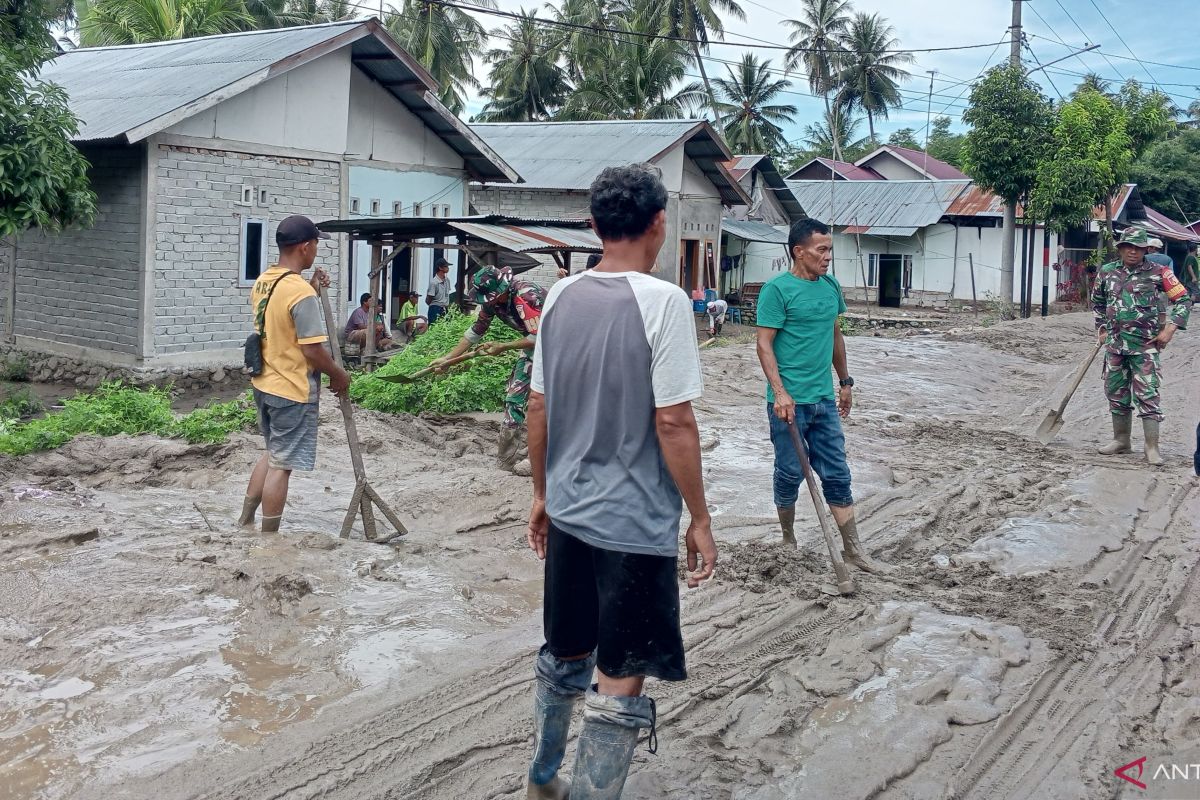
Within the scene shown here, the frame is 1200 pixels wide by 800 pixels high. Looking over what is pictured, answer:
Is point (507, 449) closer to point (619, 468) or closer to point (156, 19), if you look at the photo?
point (619, 468)

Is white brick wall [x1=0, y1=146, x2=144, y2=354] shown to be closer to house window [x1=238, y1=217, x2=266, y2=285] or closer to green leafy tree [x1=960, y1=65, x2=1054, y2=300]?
house window [x1=238, y1=217, x2=266, y2=285]

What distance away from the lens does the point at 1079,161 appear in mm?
25031

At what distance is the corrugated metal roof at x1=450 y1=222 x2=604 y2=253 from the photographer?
40.3 ft

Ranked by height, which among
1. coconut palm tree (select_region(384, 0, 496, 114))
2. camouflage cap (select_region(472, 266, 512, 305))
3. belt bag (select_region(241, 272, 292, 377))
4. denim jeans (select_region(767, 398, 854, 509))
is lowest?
denim jeans (select_region(767, 398, 854, 509))

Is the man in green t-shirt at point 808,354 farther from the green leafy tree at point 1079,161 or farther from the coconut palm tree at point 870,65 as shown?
the coconut palm tree at point 870,65

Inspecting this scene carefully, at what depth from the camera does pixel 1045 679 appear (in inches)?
172

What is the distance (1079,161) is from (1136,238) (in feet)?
59.3

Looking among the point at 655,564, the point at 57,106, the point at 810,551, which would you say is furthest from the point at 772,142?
the point at 655,564

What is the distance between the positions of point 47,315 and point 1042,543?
1336 cm

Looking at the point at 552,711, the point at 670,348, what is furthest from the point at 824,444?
the point at 670,348

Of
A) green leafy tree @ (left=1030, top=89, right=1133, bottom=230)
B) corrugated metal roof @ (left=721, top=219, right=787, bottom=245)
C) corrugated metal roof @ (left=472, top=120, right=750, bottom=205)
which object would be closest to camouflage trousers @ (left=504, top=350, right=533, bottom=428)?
corrugated metal roof @ (left=472, top=120, right=750, bottom=205)

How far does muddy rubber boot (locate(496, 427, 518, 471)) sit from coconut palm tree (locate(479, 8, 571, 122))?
107ft

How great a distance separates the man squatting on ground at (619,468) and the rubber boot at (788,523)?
2.95 meters

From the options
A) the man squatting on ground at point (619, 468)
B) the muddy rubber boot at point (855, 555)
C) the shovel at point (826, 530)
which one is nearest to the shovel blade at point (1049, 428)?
the muddy rubber boot at point (855, 555)
